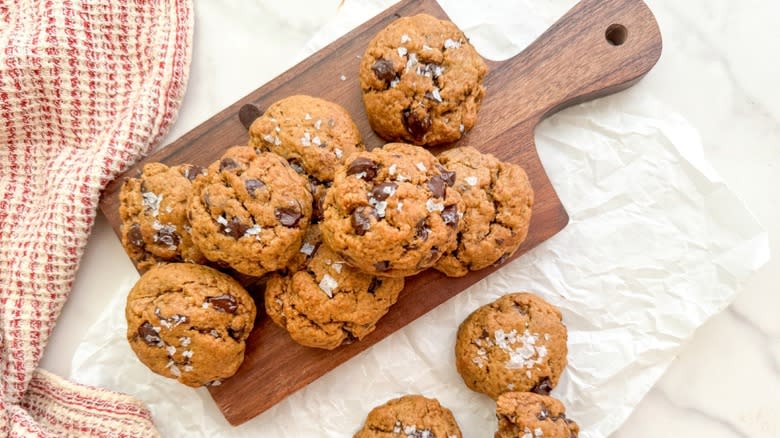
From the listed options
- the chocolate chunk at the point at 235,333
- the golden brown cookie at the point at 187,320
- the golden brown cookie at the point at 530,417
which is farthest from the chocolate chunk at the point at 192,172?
the golden brown cookie at the point at 530,417

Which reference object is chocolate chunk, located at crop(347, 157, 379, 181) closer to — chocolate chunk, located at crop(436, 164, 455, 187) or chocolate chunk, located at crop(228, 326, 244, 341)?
chocolate chunk, located at crop(436, 164, 455, 187)

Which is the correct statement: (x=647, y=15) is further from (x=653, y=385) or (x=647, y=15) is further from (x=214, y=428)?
(x=214, y=428)

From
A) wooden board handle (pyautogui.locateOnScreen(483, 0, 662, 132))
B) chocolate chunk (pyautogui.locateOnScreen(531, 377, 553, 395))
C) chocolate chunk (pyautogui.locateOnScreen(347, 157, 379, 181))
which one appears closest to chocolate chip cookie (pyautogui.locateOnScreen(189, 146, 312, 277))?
chocolate chunk (pyautogui.locateOnScreen(347, 157, 379, 181))

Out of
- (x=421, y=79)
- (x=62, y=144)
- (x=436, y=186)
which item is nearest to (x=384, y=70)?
(x=421, y=79)

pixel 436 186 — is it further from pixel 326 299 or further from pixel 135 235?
pixel 135 235

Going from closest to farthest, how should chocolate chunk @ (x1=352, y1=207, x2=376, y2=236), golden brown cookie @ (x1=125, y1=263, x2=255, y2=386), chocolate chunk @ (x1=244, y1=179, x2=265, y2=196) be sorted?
chocolate chunk @ (x1=352, y1=207, x2=376, y2=236)
chocolate chunk @ (x1=244, y1=179, x2=265, y2=196)
golden brown cookie @ (x1=125, y1=263, x2=255, y2=386)

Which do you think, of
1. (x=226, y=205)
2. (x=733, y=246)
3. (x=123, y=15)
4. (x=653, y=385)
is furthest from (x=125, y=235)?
(x=733, y=246)
